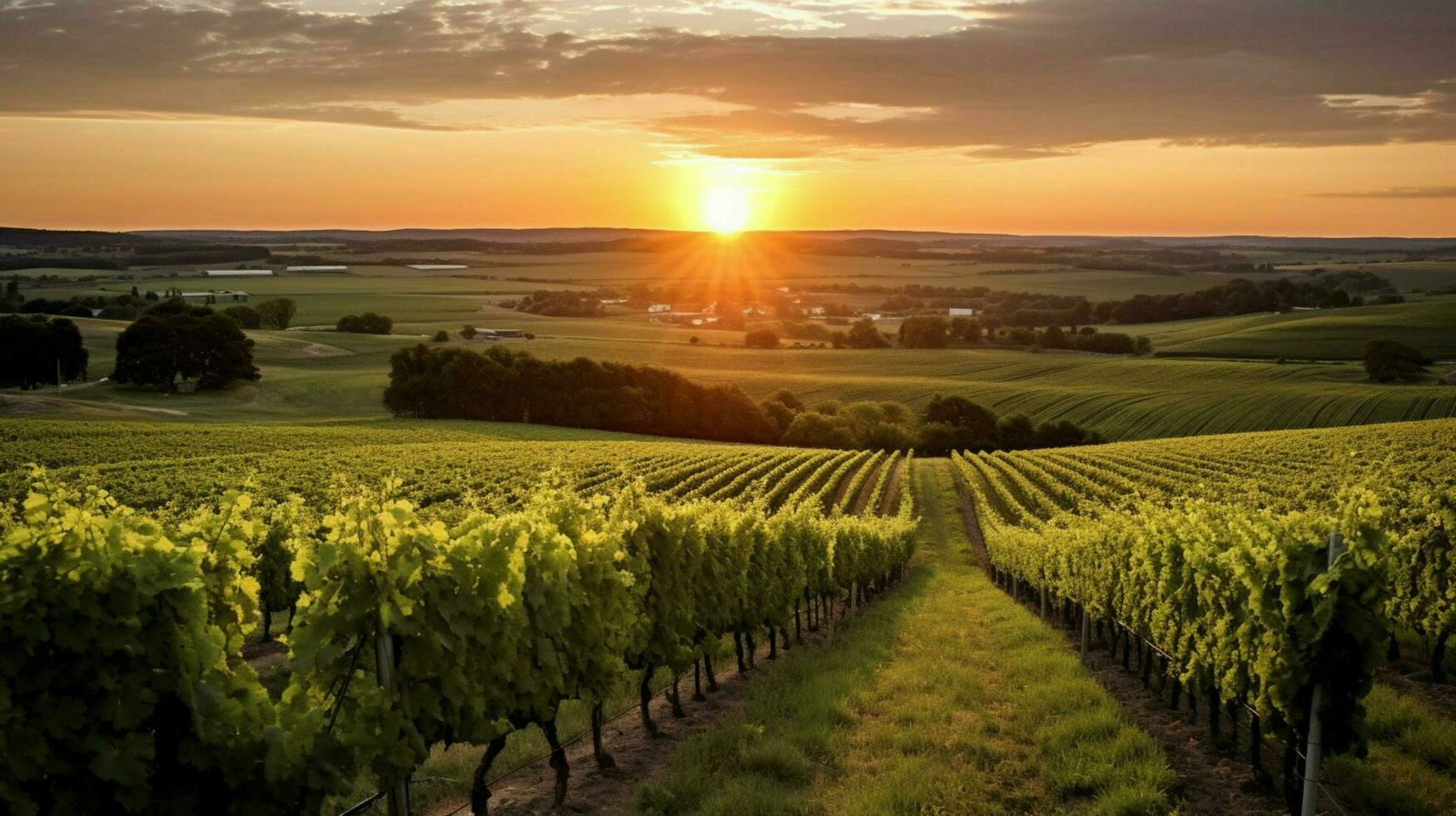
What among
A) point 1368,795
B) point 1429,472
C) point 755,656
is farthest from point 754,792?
point 1429,472

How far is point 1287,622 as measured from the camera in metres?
8.42

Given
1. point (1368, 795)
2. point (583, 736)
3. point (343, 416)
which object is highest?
point (1368, 795)

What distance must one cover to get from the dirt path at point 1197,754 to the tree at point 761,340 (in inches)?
4567

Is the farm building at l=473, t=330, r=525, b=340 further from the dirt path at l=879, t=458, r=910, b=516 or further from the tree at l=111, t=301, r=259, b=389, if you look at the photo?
the dirt path at l=879, t=458, r=910, b=516

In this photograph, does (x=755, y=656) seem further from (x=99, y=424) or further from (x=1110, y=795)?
(x=99, y=424)

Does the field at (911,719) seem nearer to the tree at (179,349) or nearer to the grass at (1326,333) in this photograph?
the tree at (179,349)

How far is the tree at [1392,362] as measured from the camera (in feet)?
285

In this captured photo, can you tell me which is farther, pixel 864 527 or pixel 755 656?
pixel 864 527

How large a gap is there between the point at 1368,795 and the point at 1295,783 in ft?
1.78

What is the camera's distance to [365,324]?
128625 millimetres

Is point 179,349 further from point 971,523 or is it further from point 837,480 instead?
point 971,523

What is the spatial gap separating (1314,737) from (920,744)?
10.9 ft

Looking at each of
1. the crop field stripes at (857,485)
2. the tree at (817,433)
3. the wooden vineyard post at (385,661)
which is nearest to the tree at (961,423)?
the tree at (817,433)

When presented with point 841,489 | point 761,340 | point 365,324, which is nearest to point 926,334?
point 761,340
